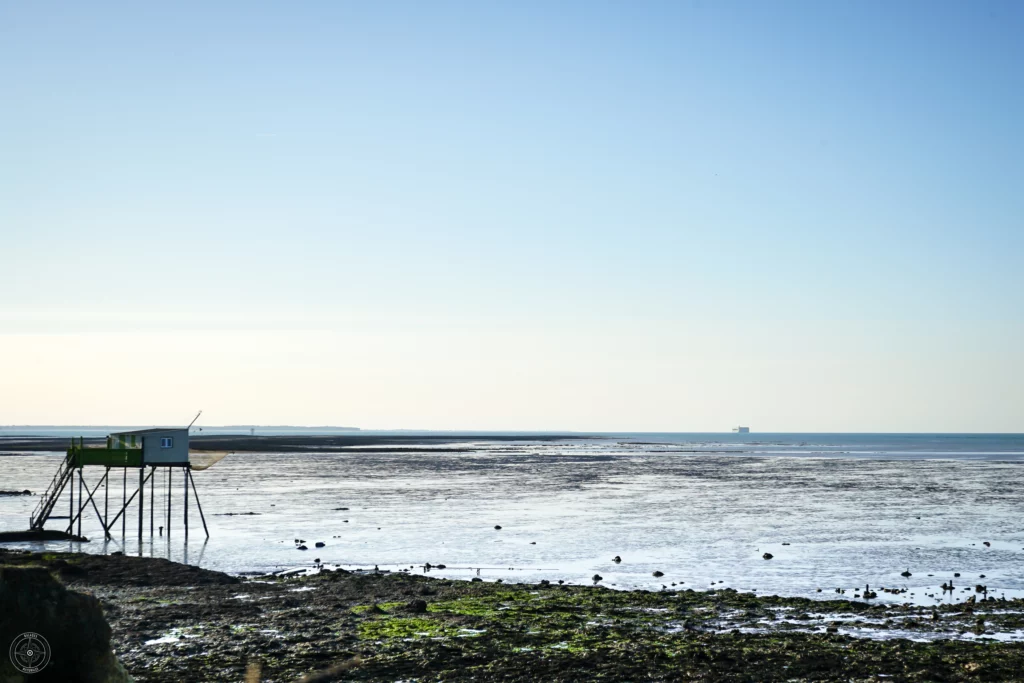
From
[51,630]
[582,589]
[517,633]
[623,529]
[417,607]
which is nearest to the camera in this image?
[51,630]

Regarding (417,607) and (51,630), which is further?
(417,607)

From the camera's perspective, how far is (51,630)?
13273 mm

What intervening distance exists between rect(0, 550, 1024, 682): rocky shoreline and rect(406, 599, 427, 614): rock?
54mm

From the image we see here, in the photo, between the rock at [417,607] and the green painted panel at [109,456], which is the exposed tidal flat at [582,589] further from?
the green painted panel at [109,456]

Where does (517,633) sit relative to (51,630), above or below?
below

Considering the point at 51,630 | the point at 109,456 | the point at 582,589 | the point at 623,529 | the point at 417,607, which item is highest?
the point at 109,456

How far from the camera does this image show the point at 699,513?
54844 mm

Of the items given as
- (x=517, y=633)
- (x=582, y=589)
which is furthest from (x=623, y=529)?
(x=517, y=633)

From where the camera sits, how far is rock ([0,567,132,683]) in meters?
13.0

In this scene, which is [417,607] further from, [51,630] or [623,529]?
[623,529]

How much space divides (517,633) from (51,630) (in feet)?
39.0

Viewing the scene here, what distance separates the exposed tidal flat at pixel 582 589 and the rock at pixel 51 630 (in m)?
5.02

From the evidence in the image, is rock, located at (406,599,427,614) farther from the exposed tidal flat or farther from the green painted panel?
the green painted panel

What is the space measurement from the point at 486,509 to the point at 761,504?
18791mm
